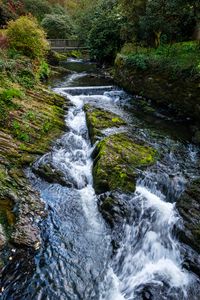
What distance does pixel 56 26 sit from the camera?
3594cm

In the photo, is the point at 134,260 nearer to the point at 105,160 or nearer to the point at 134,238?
the point at 134,238

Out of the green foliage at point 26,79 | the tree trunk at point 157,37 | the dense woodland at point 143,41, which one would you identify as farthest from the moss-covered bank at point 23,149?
the tree trunk at point 157,37

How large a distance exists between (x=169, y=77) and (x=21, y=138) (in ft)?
23.7

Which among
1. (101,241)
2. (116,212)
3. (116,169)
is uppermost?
(116,169)

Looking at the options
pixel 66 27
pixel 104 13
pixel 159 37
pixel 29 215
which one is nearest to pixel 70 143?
pixel 29 215

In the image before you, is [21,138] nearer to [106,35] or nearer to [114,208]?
[114,208]

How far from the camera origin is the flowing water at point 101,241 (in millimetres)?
4680

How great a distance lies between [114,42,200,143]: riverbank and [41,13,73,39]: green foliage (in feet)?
78.0

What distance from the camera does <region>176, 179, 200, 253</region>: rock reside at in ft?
18.0

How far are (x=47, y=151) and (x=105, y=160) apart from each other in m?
1.77

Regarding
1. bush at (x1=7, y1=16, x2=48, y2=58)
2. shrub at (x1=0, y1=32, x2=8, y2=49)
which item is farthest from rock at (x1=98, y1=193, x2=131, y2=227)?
bush at (x1=7, y1=16, x2=48, y2=58)

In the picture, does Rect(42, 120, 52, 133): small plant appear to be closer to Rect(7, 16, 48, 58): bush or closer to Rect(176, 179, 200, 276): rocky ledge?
Rect(176, 179, 200, 276): rocky ledge

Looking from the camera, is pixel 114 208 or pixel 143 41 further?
pixel 143 41

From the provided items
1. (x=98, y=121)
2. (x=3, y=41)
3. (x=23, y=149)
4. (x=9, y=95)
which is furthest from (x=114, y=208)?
(x=3, y=41)
